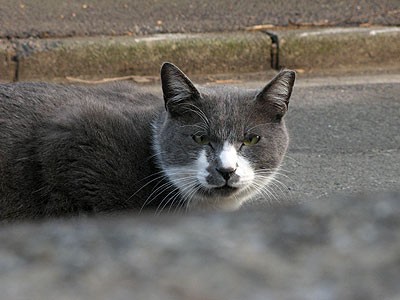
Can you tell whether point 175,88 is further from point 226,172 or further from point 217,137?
point 226,172

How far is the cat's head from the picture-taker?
3400 millimetres

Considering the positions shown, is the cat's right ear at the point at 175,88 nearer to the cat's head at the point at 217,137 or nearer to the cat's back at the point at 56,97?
the cat's head at the point at 217,137

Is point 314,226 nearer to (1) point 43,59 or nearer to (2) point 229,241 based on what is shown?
(2) point 229,241

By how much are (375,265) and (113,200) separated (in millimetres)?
2298

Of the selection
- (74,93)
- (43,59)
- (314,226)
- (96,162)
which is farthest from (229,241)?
(43,59)

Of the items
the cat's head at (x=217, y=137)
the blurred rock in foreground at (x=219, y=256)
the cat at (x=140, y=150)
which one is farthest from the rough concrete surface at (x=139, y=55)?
the blurred rock in foreground at (x=219, y=256)

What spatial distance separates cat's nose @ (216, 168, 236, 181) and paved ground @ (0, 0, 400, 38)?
10.6ft

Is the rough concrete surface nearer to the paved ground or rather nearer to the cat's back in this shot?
the paved ground

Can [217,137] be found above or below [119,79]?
above

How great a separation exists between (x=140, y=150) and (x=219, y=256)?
7.65ft

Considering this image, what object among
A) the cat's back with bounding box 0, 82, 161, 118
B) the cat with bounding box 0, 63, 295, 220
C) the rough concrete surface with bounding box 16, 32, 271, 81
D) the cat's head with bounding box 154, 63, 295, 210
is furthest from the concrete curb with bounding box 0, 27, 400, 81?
the cat's head with bounding box 154, 63, 295, 210

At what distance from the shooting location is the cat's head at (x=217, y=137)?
11.2 ft

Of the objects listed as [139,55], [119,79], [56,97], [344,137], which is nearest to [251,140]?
[56,97]

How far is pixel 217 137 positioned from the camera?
3439 millimetres
